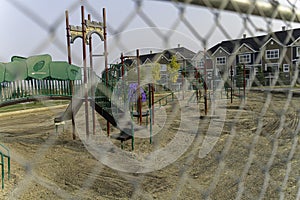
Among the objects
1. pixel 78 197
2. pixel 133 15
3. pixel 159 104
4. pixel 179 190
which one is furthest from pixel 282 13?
pixel 159 104

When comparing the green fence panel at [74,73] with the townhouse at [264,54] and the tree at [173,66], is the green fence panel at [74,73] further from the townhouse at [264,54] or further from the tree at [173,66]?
the townhouse at [264,54]

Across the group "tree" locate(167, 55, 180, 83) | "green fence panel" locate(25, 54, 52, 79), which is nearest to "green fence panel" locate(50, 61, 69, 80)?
→ "green fence panel" locate(25, 54, 52, 79)

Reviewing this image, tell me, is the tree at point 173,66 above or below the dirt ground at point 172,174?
above

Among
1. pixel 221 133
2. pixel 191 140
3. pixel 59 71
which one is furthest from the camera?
pixel 221 133

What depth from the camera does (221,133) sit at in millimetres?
5703

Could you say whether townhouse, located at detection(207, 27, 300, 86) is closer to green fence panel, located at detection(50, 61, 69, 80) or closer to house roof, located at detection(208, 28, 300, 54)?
house roof, located at detection(208, 28, 300, 54)

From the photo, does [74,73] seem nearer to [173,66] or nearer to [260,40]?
[173,66]

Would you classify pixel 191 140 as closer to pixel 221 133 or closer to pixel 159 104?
pixel 221 133

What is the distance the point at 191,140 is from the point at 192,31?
475cm

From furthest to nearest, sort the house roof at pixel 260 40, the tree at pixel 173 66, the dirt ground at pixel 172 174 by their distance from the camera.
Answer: the dirt ground at pixel 172 174, the tree at pixel 173 66, the house roof at pixel 260 40

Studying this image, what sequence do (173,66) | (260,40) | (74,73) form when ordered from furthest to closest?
(74,73)
(173,66)
(260,40)

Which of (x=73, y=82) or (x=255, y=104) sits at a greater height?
(x=73, y=82)

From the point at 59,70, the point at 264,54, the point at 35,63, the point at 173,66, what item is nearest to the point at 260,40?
the point at 264,54

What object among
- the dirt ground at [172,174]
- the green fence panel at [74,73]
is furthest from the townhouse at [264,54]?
the green fence panel at [74,73]
